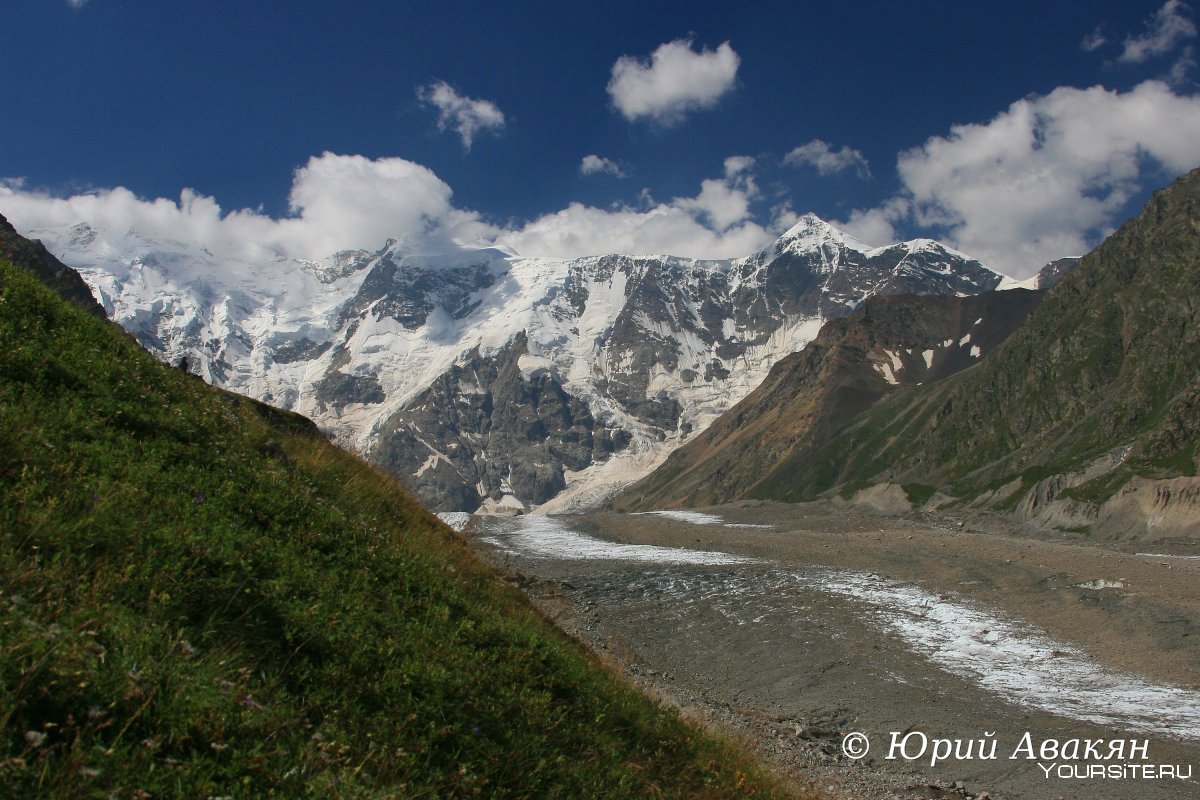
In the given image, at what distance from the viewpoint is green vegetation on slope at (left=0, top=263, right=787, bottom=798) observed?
15.3 feet

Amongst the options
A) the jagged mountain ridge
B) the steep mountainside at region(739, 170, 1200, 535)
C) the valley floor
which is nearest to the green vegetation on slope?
the valley floor

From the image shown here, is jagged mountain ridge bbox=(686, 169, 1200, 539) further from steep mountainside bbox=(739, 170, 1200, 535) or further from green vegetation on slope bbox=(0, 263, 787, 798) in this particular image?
green vegetation on slope bbox=(0, 263, 787, 798)

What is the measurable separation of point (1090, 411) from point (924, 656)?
127503 mm

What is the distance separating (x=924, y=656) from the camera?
96.4 ft

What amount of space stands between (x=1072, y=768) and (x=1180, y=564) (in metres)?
51.0

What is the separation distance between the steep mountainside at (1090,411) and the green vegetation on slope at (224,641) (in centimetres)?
9076

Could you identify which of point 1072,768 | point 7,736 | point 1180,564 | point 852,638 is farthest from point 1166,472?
point 7,736

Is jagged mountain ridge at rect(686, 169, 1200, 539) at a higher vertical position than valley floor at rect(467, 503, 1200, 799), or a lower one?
higher

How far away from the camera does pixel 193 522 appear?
7223 millimetres

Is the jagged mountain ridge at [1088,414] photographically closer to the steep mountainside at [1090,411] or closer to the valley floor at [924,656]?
the steep mountainside at [1090,411]

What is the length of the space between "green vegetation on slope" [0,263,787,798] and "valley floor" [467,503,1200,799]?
907 centimetres

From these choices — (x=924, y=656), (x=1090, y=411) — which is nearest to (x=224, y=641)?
(x=924, y=656)

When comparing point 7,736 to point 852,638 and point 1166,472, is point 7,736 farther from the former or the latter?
point 1166,472

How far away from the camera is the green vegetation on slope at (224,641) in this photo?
184 inches
